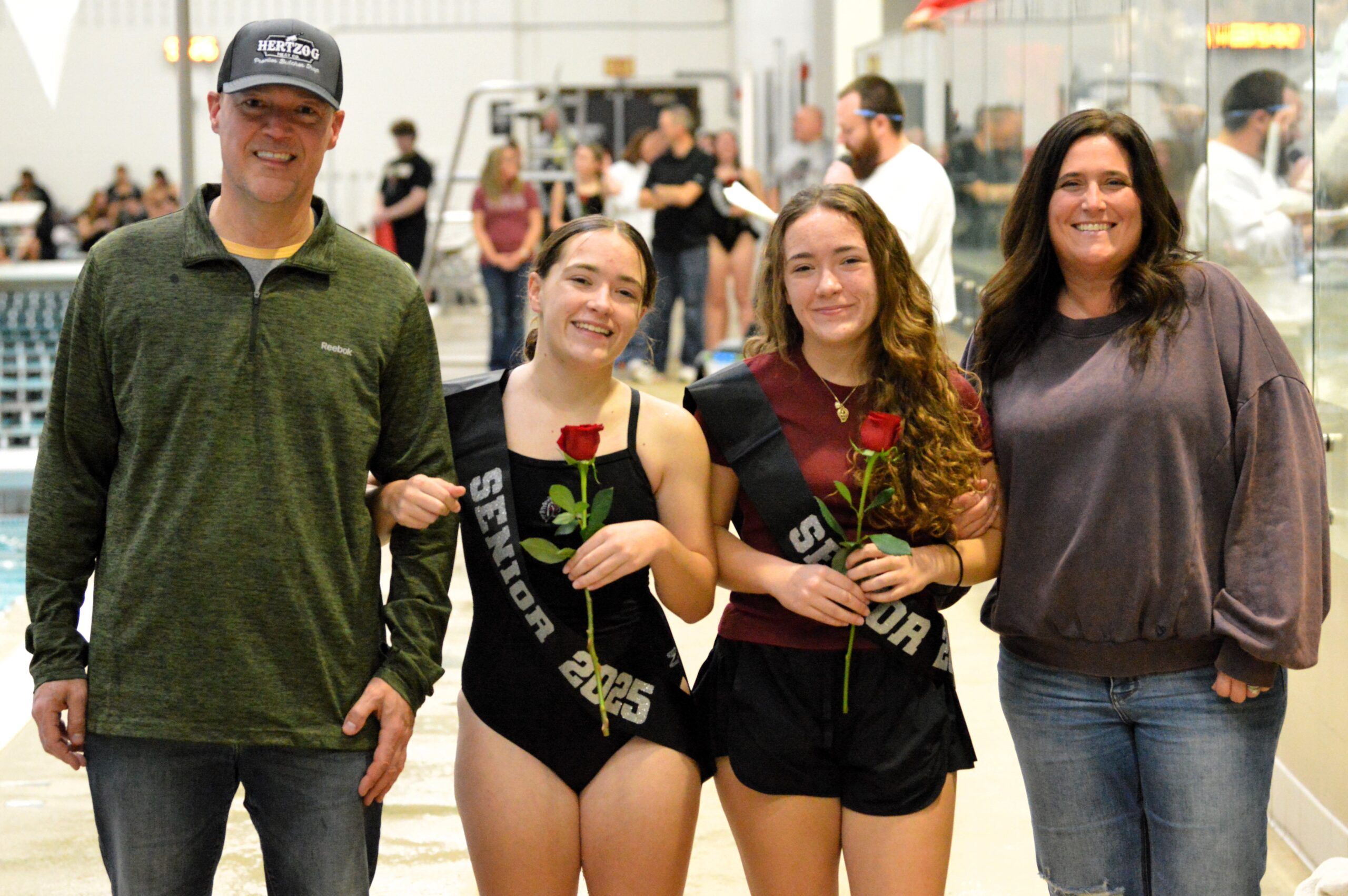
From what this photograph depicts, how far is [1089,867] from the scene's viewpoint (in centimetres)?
228

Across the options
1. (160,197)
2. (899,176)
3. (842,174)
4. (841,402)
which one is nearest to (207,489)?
(841,402)

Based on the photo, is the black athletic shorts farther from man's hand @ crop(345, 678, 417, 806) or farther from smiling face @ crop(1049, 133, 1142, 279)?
smiling face @ crop(1049, 133, 1142, 279)

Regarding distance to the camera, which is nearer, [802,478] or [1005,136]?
[802,478]

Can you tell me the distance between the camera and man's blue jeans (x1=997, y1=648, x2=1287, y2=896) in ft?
7.10

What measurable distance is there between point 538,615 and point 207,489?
525 millimetres

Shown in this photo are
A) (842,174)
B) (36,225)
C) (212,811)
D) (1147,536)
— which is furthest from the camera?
(36,225)

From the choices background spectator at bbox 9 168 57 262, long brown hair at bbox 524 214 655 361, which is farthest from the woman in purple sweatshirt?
background spectator at bbox 9 168 57 262

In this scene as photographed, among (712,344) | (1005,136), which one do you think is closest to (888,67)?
(712,344)

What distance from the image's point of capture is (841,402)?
90.7 inches

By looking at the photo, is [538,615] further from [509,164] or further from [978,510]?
[509,164]

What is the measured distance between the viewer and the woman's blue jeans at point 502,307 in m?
10.4

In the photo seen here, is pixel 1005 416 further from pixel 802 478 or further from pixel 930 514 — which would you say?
pixel 802 478

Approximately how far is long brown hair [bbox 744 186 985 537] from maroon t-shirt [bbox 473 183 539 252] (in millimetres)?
8522

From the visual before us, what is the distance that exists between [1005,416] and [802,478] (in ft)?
1.12
